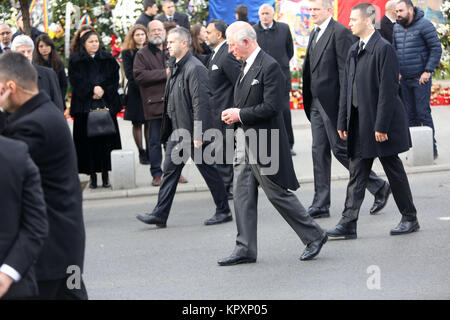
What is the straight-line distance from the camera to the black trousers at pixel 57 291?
478cm

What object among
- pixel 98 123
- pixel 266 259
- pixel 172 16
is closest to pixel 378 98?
pixel 266 259

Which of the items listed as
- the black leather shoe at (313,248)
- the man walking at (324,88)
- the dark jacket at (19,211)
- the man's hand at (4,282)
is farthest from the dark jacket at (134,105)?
the man's hand at (4,282)

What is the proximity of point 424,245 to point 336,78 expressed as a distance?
206 centimetres

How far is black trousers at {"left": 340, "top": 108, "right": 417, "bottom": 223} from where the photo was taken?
8414mm

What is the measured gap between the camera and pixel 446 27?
1973cm

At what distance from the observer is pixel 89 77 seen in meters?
11.6

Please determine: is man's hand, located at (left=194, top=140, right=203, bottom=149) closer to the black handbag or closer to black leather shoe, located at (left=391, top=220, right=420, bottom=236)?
black leather shoe, located at (left=391, top=220, right=420, bottom=236)

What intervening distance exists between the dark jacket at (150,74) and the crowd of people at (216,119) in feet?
0.06

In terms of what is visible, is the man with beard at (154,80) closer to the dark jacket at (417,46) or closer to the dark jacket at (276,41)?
the dark jacket at (276,41)

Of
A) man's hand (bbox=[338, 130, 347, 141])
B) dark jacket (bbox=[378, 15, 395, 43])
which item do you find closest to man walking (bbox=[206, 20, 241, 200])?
man's hand (bbox=[338, 130, 347, 141])
